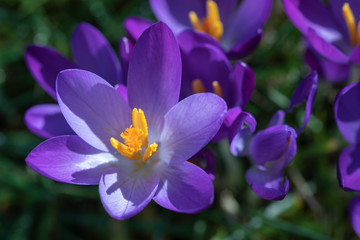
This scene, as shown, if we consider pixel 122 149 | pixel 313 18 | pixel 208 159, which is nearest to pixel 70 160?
pixel 122 149

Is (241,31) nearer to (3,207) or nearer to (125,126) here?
(125,126)

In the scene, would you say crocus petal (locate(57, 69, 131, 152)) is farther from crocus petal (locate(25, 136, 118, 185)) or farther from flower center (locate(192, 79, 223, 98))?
flower center (locate(192, 79, 223, 98))

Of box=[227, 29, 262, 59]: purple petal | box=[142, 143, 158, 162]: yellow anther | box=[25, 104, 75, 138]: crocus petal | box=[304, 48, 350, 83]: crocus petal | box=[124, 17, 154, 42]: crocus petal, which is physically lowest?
box=[304, 48, 350, 83]: crocus petal

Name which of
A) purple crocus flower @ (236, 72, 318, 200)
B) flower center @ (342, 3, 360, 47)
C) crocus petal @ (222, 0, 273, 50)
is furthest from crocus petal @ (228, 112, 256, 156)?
flower center @ (342, 3, 360, 47)

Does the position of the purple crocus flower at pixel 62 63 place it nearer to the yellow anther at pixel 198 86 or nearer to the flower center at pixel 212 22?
the yellow anther at pixel 198 86

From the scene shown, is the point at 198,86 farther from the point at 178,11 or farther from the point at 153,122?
the point at 178,11

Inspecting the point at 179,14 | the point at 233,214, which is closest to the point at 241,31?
the point at 179,14
